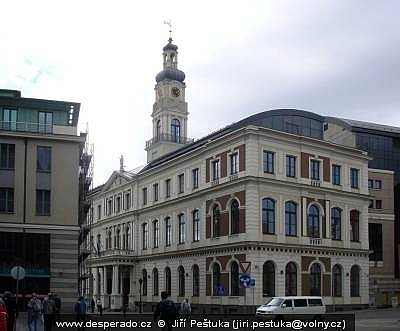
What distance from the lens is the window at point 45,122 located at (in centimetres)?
4932

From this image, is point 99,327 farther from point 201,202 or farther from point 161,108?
point 161,108

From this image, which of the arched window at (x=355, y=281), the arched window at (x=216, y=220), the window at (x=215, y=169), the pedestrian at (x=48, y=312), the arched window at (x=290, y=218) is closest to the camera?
the pedestrian at (x=48, y=312)

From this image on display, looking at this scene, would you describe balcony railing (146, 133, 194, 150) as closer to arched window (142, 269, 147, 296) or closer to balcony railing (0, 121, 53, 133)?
arched window (142, 269, 147, 296)

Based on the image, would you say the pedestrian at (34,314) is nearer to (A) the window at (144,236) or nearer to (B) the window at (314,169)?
(B) the window at (314,169)

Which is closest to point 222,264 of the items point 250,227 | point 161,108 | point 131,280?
point 250,227

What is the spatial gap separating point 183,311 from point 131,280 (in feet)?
117

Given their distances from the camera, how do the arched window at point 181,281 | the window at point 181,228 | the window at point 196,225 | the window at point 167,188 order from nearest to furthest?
the window at point 196,225 < the arched window at point 181,281 < the window at point 181,228 < the window at point 167,188

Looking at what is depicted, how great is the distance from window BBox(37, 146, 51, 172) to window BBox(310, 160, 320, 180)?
83.0 feet

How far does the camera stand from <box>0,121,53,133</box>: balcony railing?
48594 millimetres

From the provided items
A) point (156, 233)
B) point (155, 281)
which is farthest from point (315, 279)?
point (156, 233)

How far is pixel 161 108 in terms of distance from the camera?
98062mm

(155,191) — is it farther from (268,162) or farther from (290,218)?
(290,218)

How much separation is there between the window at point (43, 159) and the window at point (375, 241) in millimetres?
39491

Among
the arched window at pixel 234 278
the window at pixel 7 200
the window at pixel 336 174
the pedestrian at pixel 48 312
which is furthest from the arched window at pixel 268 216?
the pedestrian at pixel 48 312
